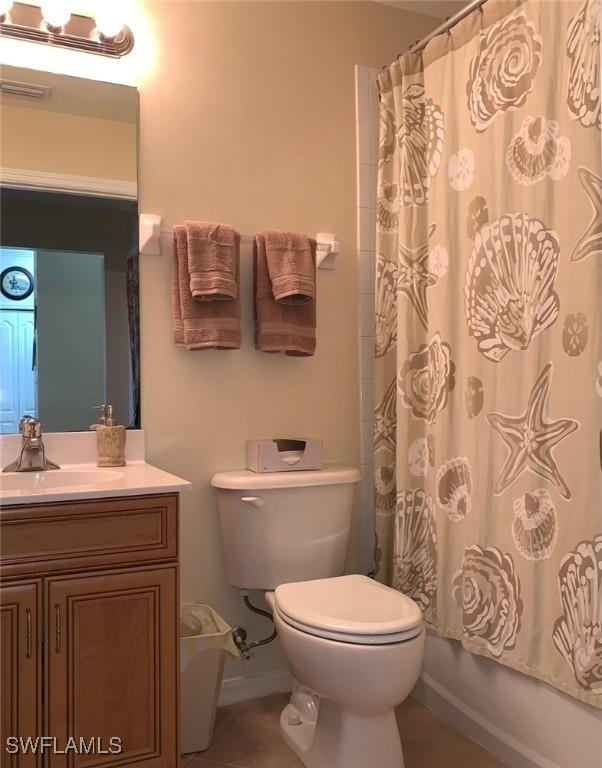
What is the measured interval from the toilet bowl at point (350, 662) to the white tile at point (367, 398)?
26.5 inches

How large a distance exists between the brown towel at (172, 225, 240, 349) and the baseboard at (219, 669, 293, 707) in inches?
42.2

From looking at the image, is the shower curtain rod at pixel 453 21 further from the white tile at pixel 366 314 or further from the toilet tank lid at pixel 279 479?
the toilet tank lid at pixel 279 479

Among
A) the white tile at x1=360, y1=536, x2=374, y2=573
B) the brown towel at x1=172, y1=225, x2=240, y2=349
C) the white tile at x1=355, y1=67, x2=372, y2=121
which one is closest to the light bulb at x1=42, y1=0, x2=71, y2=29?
the brown towel at x1=172, y1=225, x2=240, y2=349

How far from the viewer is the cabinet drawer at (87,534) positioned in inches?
56.1

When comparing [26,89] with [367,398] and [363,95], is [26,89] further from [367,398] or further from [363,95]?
[367,398]

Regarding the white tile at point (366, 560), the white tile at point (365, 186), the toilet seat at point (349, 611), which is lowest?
the white tile at point (366, 560)

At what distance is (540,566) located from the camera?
166 centimetres

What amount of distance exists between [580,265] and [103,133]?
1.39 meters

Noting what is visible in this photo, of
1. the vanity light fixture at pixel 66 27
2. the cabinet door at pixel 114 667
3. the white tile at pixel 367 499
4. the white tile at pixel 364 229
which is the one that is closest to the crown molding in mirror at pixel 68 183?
the vanity light fixture at pixel 66 27

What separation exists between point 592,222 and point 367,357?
1.01 m

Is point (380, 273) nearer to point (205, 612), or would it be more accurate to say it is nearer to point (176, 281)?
point (176, 281)

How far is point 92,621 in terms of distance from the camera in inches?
58.9

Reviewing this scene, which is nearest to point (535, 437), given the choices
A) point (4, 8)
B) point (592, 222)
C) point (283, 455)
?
point (592, 222)

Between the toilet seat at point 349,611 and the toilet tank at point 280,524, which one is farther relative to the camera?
the toilet tank at point 280,524
